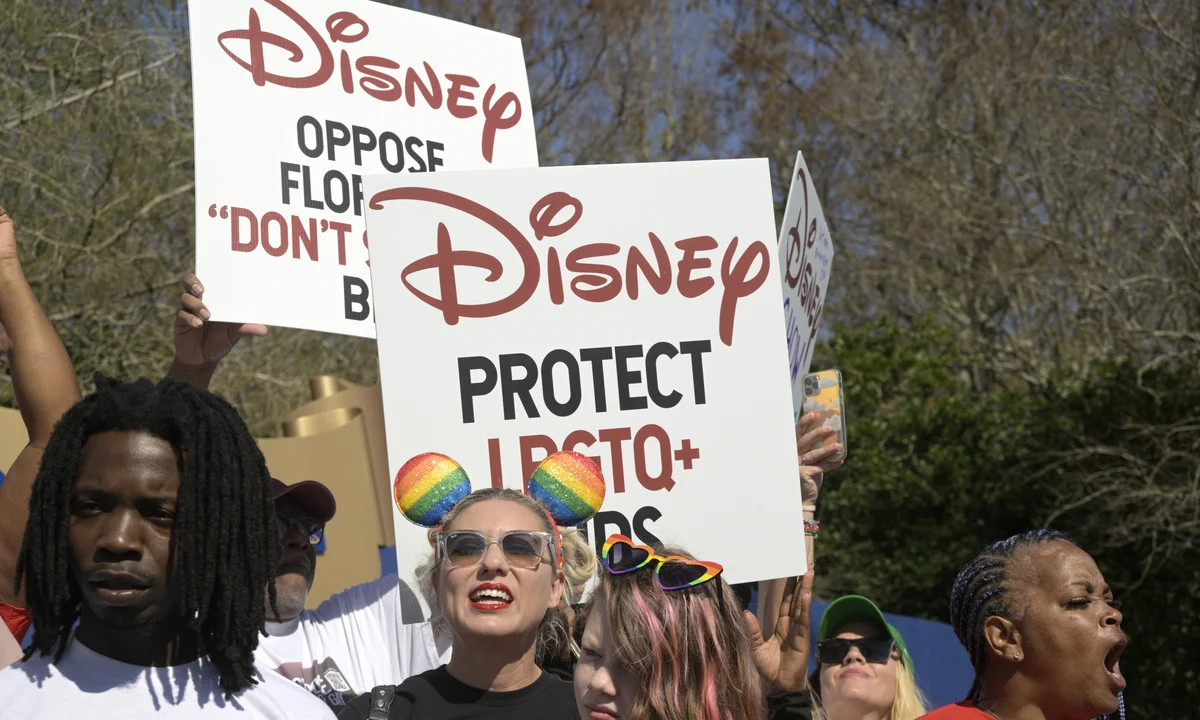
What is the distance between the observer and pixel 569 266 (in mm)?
3402

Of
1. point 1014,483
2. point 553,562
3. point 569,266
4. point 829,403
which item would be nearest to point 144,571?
point 553,562

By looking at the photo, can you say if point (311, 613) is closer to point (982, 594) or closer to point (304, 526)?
point (304, 526)

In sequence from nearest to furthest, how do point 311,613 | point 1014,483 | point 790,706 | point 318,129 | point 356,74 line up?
point 790,706
point 311,613
point 318,129
point 356,74
point 1014,483

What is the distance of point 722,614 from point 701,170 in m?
1.34

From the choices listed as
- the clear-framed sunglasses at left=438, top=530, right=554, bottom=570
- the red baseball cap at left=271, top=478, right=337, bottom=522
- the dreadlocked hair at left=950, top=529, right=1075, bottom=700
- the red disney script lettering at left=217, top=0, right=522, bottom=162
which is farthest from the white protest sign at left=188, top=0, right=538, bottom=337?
the dreadlocked hair at left=950, top=529, right=1075, bottom=700

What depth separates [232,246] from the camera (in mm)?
3643

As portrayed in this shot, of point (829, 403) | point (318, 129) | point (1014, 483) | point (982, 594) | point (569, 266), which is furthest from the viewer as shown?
point (1014, 483)

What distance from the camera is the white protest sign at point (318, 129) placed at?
12.1 feet

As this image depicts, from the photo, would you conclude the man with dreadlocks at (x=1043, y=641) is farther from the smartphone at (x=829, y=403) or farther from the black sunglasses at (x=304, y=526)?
the black sunglasses at (x=304, y=526)

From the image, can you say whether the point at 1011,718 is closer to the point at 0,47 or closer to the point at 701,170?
the point at 701,170

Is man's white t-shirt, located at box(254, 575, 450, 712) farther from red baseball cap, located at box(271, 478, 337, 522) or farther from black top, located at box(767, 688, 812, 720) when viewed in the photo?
black top, located at box(767, 688, 812, 720)

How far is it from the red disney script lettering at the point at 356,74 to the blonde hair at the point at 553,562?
1.38 meters

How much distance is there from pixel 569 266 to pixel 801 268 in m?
0.81

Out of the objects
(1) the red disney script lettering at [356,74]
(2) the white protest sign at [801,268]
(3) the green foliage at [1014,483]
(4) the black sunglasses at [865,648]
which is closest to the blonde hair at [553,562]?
(2) the white protest sign at [801,268]
